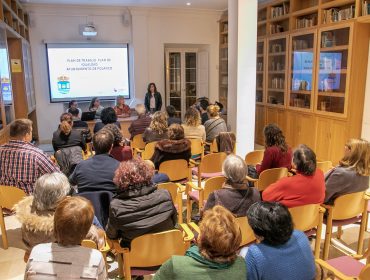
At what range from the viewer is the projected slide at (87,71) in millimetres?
7969

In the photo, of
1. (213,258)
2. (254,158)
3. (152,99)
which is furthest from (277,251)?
(152,99)

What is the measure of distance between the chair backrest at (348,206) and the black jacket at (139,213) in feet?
4.56

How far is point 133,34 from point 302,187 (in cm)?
683

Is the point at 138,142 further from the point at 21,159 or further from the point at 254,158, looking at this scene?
the point at 21,159

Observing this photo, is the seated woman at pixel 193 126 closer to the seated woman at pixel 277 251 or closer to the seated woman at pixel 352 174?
the seated woman at pixel 352 174

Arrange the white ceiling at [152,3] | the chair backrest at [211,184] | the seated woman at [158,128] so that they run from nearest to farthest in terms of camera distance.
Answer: the chair backrest at [211,184], the seated woman at [158,128], the white ceiling at [152,3]

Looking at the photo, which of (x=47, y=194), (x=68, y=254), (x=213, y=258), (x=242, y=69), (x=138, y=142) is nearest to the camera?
(x=213, y=258)

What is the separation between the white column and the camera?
4.79m

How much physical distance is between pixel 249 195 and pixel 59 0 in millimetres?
6857

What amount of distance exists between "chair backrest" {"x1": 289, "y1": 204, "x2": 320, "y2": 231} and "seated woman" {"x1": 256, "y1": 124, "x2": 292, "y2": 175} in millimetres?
937

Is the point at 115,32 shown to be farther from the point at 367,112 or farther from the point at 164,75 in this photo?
the point at 367,112

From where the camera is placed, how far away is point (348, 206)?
105 inches

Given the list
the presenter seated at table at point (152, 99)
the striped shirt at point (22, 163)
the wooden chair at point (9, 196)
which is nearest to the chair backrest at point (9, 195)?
the wooden chair at point (9, 196)

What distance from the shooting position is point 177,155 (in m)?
3.57
